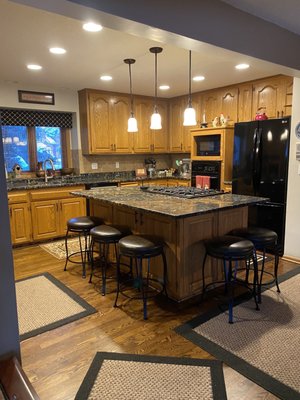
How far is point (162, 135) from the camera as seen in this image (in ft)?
19.8

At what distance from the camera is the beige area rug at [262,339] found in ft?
5.94

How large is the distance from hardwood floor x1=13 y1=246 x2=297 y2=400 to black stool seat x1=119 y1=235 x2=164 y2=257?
1.80 feet

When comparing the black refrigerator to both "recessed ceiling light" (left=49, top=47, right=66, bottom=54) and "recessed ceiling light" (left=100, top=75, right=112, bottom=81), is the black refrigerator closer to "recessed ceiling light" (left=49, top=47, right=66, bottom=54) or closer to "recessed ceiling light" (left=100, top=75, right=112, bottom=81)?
"recessed ceiling light" (left=100, top=75, right=112, bottom=81)

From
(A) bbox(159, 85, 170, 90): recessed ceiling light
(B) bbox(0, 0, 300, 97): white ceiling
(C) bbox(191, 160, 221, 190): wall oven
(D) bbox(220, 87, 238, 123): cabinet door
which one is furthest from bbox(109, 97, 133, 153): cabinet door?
(D) bbox(220, 87, 238, 123): cabinet door

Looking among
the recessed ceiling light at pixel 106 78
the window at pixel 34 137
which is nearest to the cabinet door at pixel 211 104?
the recessed ceiling light at pixel 106 78

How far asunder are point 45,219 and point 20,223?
1.17 ft

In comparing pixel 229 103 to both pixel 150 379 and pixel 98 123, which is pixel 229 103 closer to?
pixel 98 123

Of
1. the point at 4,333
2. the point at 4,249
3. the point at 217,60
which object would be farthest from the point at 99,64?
the point at 4,333

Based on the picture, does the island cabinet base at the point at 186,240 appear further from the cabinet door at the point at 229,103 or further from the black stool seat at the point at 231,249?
the cabinet door at the point at 229,103

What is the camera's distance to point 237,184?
4.31 metres

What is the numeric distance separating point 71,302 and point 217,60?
3.02 metres

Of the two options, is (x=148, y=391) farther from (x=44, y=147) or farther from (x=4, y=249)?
(x=44, y=147)

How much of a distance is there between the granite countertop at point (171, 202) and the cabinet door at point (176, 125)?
109 inches

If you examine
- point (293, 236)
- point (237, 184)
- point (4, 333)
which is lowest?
point (293, 236)
